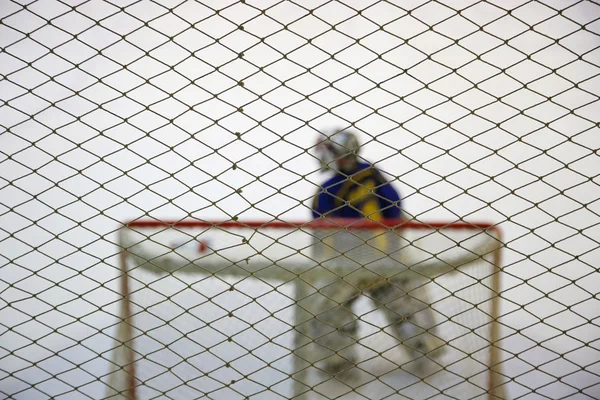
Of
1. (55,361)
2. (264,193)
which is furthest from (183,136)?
(55,361)

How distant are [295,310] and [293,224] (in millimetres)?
297

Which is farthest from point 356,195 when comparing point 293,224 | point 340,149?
point 293,224

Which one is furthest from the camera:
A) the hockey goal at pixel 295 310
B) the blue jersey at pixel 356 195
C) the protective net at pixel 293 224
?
the blue jersey at pixel 356 195

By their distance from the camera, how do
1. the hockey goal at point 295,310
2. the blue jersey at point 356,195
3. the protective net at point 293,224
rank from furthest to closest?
the blue jersey at point 356,195
the hockey goal at point 295,310
the protective net at point 293,224

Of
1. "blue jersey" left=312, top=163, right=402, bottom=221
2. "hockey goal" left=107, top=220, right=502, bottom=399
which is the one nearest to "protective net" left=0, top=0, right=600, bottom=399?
"hockey goal" left=107, top=220, right=502, bottom=399

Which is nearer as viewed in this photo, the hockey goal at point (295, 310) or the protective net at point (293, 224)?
the protective net at point (293, 224)

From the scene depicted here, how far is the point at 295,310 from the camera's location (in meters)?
2.02

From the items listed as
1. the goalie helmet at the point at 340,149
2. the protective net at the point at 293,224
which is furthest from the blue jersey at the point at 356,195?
the protective net at the point at 293,224

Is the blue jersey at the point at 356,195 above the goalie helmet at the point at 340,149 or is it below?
below

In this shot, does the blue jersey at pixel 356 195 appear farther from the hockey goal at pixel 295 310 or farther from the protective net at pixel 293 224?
the hockey goal at pixel 295 310

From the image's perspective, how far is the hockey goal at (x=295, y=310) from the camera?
6.63 feet

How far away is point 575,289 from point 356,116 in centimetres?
211

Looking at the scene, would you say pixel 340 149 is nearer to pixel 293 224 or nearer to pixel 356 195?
pixel 356 195

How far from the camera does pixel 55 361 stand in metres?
2.84
